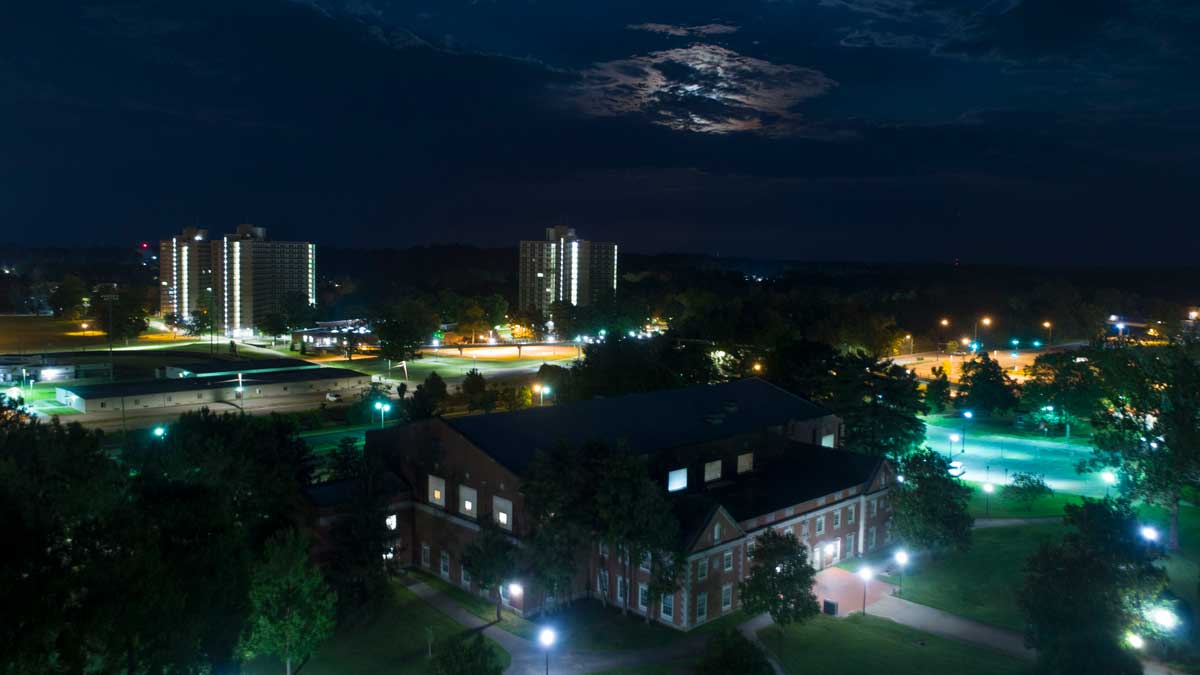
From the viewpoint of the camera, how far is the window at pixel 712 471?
36.7 metres

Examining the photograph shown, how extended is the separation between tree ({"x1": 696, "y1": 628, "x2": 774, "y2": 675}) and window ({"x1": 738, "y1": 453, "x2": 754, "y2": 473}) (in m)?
15.9

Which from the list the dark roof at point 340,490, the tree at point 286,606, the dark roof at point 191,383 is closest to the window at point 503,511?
the dark roof at point 340,490

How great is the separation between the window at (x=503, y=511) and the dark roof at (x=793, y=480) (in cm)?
884

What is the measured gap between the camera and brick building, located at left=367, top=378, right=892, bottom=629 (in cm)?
2981

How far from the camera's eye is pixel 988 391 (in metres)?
68.6

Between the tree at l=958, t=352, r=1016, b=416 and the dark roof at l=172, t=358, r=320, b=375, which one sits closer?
the tree at l=958, t=352, r=1016, b=416

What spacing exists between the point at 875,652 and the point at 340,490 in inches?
825

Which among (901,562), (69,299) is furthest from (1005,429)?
(69,299)

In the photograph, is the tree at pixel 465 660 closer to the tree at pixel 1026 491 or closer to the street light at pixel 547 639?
the street light at pixel 547 639

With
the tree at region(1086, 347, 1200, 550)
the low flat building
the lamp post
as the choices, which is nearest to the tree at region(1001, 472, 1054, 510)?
the tree at region(1086, 347, 1200, 550)

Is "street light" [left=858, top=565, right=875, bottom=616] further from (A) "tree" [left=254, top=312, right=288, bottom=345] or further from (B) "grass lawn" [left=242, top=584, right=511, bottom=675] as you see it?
(A) "tree" [left=254, top=312, right=288, bottom=345]

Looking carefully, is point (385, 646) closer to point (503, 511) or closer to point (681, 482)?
point (503, 511)

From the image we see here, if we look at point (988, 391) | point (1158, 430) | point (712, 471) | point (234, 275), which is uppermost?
point (234, 275)

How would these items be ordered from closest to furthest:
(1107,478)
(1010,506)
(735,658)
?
1. (735,658)
2. (1010,506)
3. (1107,478)
